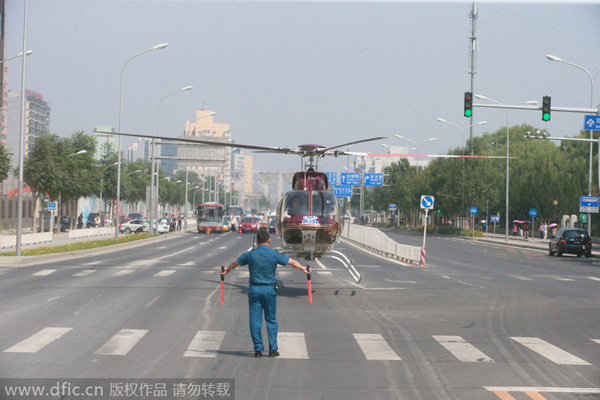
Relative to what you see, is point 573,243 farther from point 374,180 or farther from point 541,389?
point 541,389

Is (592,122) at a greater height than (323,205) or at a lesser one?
greater

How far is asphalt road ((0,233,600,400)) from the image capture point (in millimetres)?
9273

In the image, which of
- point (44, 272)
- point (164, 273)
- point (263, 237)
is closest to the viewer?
point (263, 237)

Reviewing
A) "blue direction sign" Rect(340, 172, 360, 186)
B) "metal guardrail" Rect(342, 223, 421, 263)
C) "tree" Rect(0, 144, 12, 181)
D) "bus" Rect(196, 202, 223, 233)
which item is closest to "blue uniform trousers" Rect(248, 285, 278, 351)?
"metal guardrail" Rect(342, 223, 421, 263)

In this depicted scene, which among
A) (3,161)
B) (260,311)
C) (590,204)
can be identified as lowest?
(260,311)

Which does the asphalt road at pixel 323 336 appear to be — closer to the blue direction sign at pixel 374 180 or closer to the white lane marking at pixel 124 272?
the white lane marking at pixel 124 272

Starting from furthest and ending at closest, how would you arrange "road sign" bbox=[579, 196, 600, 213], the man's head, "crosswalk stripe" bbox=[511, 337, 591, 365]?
"road sign" bbox=[579, 196, 600, 213]
the man's head
"crosswalk stripe" bbox=[511, 337, 591, 365]

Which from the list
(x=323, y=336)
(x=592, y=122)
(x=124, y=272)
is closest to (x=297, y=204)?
(x=323, y=336)

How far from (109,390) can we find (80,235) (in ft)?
180

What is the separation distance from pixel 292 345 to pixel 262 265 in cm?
182

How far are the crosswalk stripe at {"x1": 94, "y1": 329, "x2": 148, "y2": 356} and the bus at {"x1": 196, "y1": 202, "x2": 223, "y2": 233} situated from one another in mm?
71963

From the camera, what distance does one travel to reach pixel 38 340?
11875mm

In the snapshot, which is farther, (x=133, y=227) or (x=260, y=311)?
(x=133, y=227)

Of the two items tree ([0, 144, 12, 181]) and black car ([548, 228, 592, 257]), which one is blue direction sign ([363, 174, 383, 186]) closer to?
black car ([548, 228, 592, 257])
